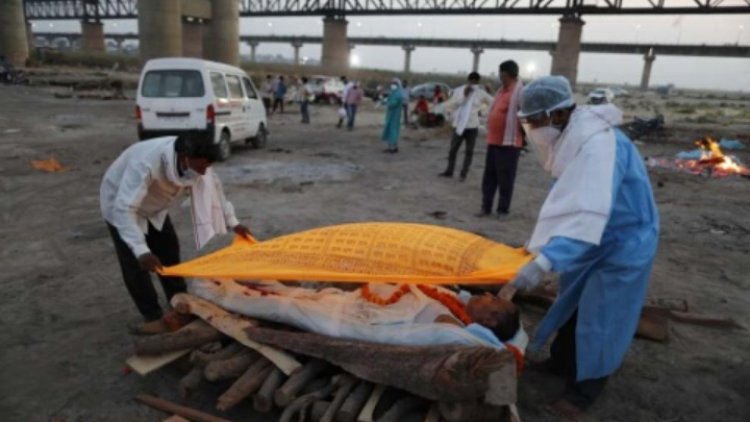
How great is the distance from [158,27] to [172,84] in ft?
68.0

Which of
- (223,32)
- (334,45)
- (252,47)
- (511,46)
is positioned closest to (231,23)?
(223,32)

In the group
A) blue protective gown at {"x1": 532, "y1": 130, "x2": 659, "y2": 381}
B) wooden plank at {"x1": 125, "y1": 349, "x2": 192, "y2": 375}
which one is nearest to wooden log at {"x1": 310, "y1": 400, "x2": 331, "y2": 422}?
wooden plank at {"x1": 125, "y1": 349, "x2": 192, "y2": 375}

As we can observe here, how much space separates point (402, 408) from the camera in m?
2.56

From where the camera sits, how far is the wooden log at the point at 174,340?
2912 millimetres

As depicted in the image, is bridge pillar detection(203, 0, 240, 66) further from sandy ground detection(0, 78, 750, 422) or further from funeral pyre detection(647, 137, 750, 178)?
funeral pyre detection(647, 137, 750, 178)

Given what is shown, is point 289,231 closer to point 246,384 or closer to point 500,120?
point 500,120

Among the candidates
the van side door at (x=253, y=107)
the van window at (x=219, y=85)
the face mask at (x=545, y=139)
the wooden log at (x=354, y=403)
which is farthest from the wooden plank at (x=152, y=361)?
the van side door at (x=253, y=107)

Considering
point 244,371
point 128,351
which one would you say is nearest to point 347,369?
point 244,371

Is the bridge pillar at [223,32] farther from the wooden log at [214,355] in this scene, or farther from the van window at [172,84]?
the wooden log at [214,355]

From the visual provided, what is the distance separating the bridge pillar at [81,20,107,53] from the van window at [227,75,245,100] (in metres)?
64.0

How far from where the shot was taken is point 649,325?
3867 millimetres

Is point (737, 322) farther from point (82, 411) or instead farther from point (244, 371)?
point (82, 411)

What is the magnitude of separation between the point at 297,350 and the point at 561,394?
159 centimetres

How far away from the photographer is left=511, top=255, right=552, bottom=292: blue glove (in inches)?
95.6
